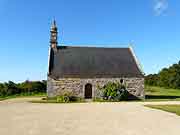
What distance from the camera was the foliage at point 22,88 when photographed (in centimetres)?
2884

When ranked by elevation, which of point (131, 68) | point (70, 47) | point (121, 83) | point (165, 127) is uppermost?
point (70, 47)

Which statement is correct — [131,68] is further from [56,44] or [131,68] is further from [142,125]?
[142,125]

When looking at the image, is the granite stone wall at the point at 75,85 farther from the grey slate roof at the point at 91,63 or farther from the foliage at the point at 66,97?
the grey slate roof at the point at 91,63

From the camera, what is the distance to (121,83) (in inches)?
906

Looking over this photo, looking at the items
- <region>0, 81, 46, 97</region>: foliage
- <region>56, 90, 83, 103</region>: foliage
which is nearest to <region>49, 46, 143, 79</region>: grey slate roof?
<region>56, 90, 83, 103</region>: foliage

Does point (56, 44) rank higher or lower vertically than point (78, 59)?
higher

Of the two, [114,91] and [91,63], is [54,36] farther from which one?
[114,91]

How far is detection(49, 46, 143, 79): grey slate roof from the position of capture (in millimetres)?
22812

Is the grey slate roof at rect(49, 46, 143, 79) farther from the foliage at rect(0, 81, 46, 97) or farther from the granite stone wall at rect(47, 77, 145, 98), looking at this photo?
the foliage at rect(0, 81, 46, 97)

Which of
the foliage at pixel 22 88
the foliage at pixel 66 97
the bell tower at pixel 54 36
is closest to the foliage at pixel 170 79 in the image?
the foliage at pixel 22 88

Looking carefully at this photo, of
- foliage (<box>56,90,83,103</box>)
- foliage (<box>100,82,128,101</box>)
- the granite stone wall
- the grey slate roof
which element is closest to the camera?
foliage (<box>56,90,83,103</box>)

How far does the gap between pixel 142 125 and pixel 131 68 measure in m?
15.9

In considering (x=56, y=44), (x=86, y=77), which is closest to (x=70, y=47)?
(x=56, y=44)

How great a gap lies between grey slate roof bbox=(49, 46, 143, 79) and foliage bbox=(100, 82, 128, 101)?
44.6 inches
